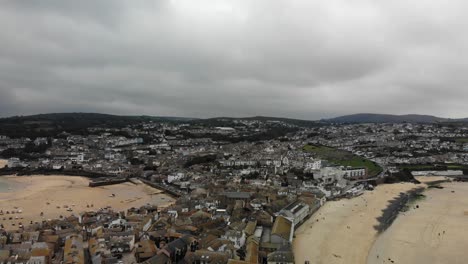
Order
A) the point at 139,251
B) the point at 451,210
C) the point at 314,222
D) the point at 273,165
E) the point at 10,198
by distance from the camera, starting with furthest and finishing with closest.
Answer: the point at 273,165 < the point at 10,198 < the point at 451,210 < the point at 314,222 < the point at 139,251

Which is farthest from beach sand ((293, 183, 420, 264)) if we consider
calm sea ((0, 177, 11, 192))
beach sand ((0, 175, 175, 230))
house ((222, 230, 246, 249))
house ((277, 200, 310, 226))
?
calm sea ((0, 177, 11, 192))

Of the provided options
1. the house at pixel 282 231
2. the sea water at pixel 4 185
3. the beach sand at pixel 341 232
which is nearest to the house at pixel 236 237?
the house at pixel 282 231

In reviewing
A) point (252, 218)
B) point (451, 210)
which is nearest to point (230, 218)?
point (252, 218)

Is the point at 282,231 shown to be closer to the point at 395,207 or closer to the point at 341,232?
the point at 341,232

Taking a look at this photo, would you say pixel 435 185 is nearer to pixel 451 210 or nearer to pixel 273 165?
pixel 451 210

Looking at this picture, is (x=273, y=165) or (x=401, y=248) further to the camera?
(x=273, y=165)

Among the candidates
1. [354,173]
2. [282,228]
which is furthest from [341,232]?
[354,173]

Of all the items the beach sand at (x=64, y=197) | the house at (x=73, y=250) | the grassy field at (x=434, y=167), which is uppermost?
the house at (x=73, y=250)

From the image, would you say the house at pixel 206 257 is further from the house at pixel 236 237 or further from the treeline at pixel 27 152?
the treeline at pixel 27 152
